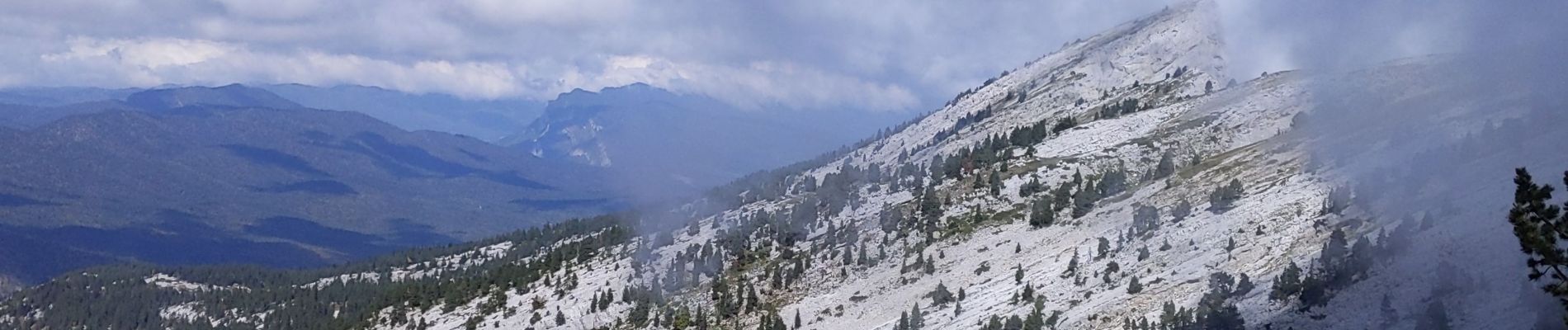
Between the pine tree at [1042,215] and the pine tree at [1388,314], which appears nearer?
the pine tree at [1388,314]

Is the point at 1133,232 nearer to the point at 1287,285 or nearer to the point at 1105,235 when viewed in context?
the point at 1105,235

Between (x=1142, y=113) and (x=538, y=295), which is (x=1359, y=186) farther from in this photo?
(x=538, y=295)

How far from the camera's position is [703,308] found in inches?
3531

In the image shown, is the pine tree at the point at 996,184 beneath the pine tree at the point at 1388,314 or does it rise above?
above

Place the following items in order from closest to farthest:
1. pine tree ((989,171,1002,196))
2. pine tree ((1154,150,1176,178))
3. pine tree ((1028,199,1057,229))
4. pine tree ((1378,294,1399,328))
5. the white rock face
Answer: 1. pine tree ((1378,294,1399,328))
2. the white rock face
3. pine tree ((1028,199,1057,229))
4. pine tree ((1154,150,1176,178))
5. pine tree ((989,171,1002,196))

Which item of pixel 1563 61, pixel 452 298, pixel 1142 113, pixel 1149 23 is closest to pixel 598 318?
pixel 452 298

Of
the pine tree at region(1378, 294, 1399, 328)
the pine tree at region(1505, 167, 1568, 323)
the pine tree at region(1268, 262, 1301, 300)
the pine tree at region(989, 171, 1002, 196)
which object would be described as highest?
the pine tree at region(989, 171, 1002, 196)

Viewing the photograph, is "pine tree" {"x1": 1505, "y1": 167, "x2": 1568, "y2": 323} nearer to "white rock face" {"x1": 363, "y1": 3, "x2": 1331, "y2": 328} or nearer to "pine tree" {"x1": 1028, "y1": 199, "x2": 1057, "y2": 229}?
"white rock face" {"x1": 363, "y1": 3, "x2": 1331, "y2": 328}

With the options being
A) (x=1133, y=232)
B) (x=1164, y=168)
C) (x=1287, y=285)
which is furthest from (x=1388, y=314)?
(x=1164, y=168)

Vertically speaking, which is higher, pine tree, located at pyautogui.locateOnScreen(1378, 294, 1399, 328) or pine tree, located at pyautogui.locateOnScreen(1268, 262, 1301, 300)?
pine tree, located at pyautogui.locateOnScreen(1268, 262, 1301, 300)

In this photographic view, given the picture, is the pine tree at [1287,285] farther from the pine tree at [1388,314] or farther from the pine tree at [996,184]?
the pine tree at [996,184]

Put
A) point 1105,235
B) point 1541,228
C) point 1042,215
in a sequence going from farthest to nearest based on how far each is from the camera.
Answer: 1. point 1042,215
2. point 1105,235
3. point 1541,228

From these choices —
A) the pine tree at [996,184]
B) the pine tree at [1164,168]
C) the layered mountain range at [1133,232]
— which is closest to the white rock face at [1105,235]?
the layered mountain range at [1133,232]

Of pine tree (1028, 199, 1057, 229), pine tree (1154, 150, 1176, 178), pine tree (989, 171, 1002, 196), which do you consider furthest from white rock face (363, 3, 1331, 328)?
pine tree (1154, 150, 1176, 178)
